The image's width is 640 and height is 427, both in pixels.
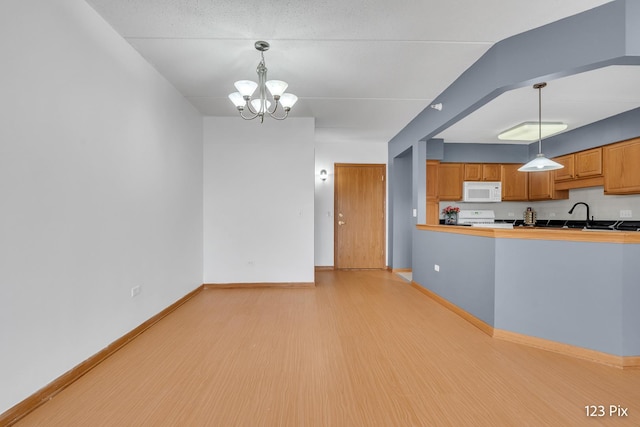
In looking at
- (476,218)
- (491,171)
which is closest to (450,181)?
(491,171)

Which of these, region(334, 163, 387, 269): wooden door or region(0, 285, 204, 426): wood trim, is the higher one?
region(334, 163, 387, 269): wooden door

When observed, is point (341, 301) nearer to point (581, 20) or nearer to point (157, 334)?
point (157, 334)

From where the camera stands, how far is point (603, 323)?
2.20 metres

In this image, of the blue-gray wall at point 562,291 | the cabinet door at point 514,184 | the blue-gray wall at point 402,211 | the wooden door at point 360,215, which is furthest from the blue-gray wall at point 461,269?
the cabinet door at point 514,184

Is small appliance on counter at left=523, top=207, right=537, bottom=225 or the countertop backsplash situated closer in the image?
the countertop backsplash

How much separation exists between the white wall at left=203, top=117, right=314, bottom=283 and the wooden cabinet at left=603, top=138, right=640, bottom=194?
174 inches

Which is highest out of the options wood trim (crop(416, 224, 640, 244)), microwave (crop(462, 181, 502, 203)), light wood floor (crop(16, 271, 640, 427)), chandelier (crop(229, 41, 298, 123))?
→ chandelier (crop(229, 41, 298, 123))

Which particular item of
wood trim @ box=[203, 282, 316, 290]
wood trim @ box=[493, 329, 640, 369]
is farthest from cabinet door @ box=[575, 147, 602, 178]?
wood trim @ box=[203, 282, 316, 290]

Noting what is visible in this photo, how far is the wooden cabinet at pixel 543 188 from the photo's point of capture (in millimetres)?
5203

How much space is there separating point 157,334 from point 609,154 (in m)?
6.37

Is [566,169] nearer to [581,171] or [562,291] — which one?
[581,171]

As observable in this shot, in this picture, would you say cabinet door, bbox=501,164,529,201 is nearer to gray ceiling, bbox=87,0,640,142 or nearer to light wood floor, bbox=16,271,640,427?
gray ceiling, bbox=87,0,640,142

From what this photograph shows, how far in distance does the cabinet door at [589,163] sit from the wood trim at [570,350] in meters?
3.40

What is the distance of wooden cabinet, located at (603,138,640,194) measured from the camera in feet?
12.6
